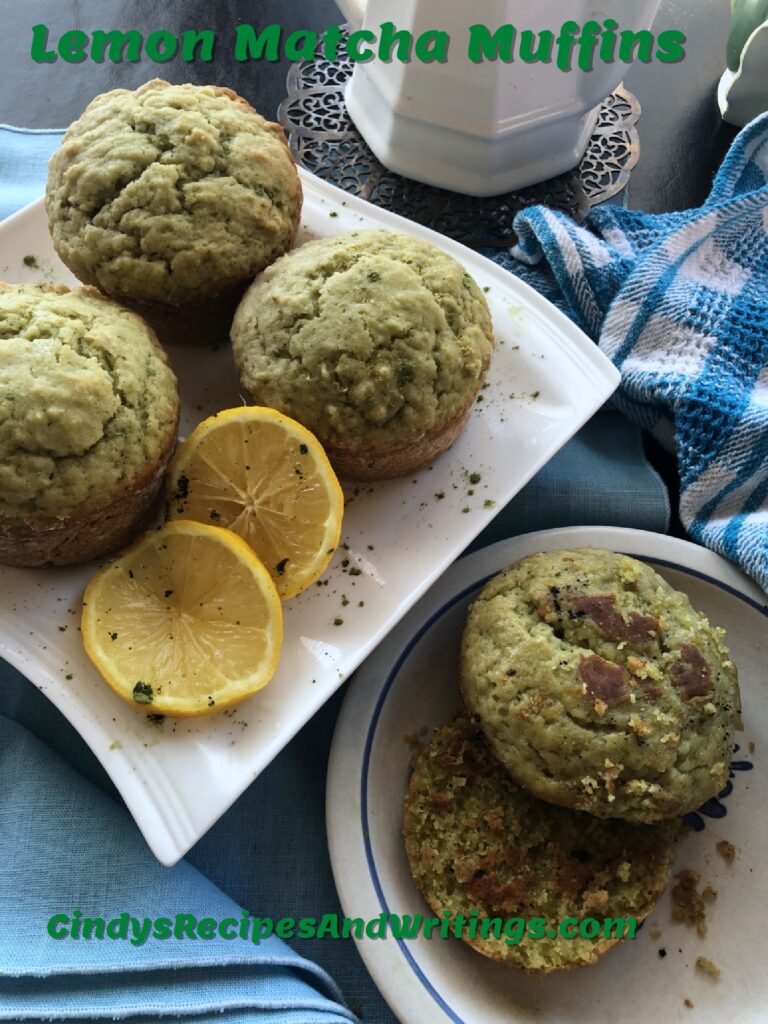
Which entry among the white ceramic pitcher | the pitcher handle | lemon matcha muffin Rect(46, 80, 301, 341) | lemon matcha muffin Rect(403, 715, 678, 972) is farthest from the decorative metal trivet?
lemon matcha muffin Rect(403, 715, 678, 972)

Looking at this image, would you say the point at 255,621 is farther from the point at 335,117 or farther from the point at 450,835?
the point at 335,117

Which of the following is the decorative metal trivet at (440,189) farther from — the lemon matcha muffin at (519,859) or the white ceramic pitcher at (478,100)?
the lemon matcha muffin at (519,859)

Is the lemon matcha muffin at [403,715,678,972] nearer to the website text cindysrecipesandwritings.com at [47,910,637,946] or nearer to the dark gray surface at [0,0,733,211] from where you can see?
the website text cindysrecipesandwritings.com at [47,910,637,946]

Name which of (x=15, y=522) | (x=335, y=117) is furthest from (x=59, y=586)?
(x=335, y=117)

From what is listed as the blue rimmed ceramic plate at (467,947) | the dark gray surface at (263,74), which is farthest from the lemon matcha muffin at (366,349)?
the dark gray surface at (263,74)

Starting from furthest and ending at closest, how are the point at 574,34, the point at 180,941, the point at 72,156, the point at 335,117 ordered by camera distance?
the point at 335,117 < the point at 574,34 < the point at 72,156 < the point at 180,941

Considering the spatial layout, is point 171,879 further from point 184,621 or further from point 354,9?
point 354,9
